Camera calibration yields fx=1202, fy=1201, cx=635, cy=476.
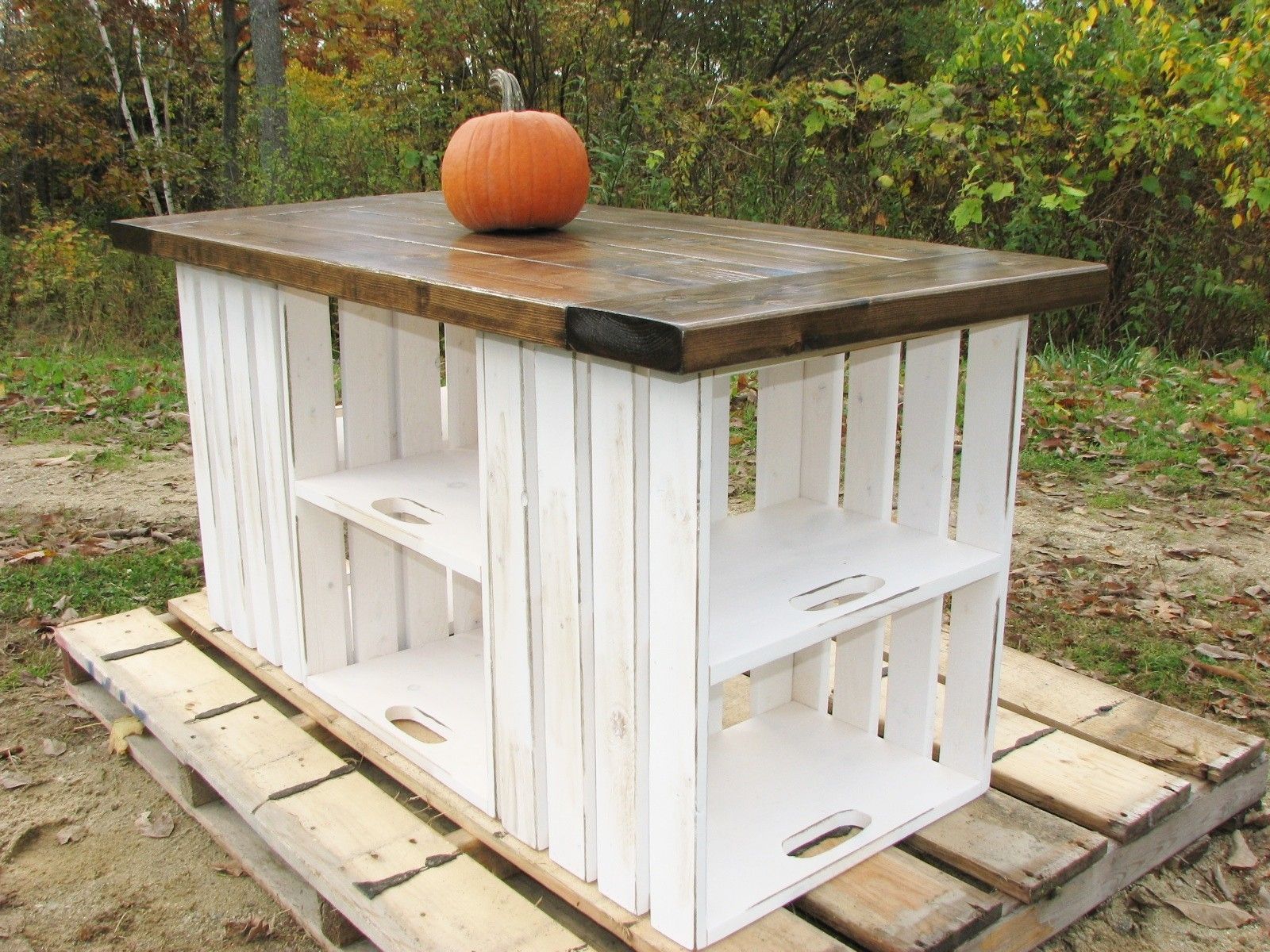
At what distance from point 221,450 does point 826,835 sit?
166cm

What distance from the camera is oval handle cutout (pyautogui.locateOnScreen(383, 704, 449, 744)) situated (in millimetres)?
2545

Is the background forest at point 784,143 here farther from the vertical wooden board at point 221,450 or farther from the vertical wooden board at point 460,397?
the vertical wooden board at point 221,450

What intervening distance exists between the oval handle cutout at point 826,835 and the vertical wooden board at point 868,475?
0.32m

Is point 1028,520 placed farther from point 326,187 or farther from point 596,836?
point 326,187

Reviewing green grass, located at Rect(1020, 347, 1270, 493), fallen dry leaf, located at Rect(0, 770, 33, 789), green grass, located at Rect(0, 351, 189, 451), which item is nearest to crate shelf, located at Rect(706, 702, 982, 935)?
fallen dry leaf, located at Rect(0, 770, 33, 789)

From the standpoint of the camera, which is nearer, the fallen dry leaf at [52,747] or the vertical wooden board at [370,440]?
the vertical wooden board at [370,440]

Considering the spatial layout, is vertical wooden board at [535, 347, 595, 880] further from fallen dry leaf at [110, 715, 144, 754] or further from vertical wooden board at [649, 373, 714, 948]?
fallen dry leaf at [110, 715, 144, 754]

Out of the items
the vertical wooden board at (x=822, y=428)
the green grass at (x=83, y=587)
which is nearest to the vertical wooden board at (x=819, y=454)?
the vertical wooden board at (x=822, y=428)

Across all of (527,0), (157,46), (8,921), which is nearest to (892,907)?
(8,921)

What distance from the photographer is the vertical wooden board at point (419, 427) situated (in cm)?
292

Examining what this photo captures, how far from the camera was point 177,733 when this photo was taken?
Result: 8.50 ft

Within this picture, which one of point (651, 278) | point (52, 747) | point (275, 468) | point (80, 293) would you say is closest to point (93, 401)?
point (80, 293)

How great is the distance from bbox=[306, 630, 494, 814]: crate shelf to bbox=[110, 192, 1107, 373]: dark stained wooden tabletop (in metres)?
0.83

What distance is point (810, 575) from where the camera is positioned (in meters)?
2.13
